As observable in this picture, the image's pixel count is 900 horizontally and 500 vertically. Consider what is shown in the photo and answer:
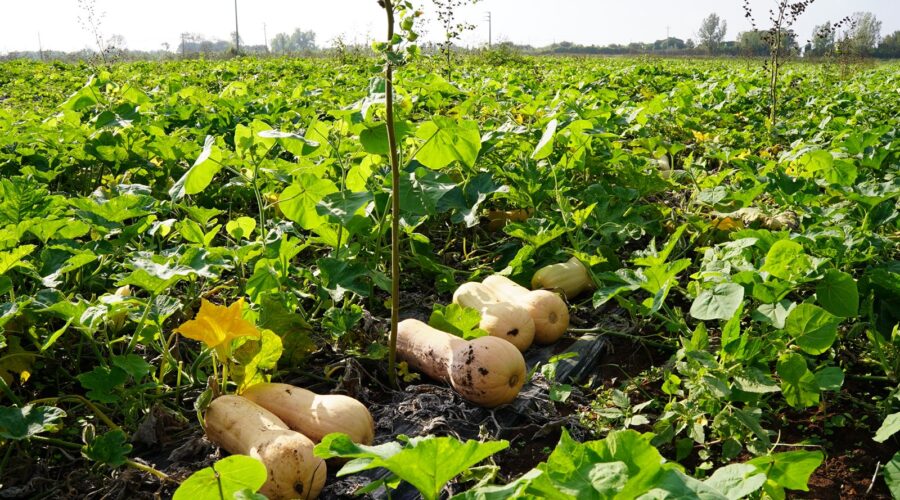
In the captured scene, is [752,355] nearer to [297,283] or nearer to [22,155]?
[297,283]

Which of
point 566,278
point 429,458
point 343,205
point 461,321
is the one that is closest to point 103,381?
point 343,205

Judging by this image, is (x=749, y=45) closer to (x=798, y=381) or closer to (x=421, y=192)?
(x=421, y=192)

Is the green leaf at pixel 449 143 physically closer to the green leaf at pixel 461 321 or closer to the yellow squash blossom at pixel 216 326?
the green leaf at pixel 461 321

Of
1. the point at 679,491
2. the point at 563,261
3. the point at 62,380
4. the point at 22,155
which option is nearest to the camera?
the point at 679,491

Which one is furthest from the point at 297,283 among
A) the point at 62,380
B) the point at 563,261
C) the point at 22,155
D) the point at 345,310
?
the point at 22,155

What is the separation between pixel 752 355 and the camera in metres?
2.17

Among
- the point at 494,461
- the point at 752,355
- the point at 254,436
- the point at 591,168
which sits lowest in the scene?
the point at 494,461

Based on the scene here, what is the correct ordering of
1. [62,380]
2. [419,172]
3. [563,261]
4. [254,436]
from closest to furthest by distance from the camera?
[254,436]
[62,380]
[419,172]
[563,261]

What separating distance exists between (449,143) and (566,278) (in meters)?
1.16

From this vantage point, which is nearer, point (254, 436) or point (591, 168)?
point (254, 436)

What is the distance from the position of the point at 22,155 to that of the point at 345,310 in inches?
102

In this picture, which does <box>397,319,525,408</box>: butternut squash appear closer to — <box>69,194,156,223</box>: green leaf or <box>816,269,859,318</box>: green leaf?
<box>816,269,859,318</box>: green leaf

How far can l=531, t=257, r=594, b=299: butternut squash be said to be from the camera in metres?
3.32

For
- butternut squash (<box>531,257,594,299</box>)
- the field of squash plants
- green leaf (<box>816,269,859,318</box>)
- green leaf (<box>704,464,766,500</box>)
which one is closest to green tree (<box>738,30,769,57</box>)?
butternut squash (<box>531,257,594,299</box>)
